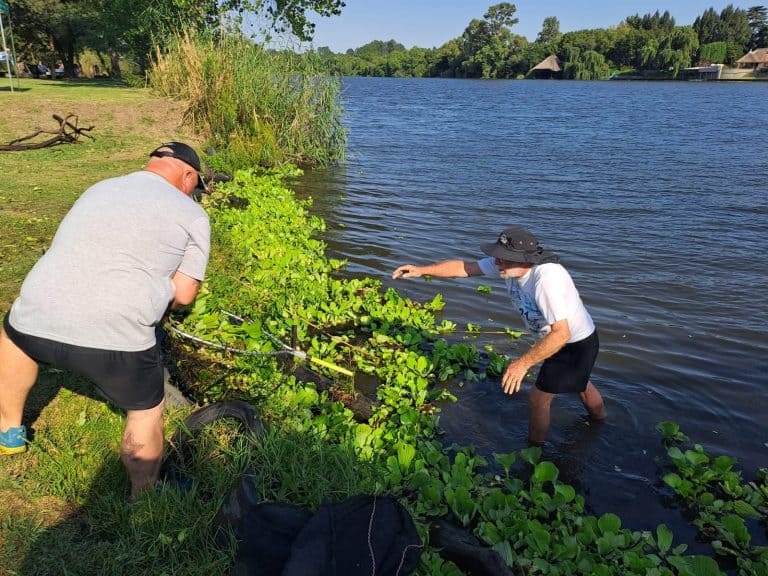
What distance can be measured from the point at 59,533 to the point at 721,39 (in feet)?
486

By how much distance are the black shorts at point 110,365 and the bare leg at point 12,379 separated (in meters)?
0.10

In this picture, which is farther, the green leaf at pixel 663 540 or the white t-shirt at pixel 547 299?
the white t-shirt at pixel 547 299

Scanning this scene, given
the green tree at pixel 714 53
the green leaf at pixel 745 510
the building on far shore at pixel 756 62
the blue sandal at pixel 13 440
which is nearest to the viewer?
the blue sandal at pixel 13 440

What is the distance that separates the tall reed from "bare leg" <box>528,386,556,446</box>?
1089 cm

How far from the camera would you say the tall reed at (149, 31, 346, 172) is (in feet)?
49.1

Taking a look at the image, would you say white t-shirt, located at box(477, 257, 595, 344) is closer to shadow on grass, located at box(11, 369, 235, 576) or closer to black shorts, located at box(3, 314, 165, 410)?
shadow on grass, located at box(11, 369, 235, 576)

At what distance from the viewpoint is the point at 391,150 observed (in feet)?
71.1

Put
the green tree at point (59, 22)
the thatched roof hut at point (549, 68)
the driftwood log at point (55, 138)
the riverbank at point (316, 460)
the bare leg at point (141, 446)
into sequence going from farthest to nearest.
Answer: the thatched roof hut at point (549, 68) → the green tree at point (59, 22) → the driftwood log at point (55, 138) → the bare leg at point (141, 446) → the riverbank at point (316, 460)

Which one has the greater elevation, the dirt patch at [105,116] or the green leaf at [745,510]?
the dirt patch at [105,116]

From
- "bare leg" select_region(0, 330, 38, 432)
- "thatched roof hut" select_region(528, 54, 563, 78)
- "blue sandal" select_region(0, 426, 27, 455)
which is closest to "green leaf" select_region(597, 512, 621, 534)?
"bare leg" select_region(0, 330, 38, 432)

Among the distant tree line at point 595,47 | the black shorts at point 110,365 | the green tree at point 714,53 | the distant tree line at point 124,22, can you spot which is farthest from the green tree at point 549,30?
the black shorts at point 110,365

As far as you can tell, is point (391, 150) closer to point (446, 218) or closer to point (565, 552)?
point (446, 218)

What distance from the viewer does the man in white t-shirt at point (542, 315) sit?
13.5 feet

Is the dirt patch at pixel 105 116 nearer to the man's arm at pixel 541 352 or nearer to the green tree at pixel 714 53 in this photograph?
the man's arm at pixel 541 352
